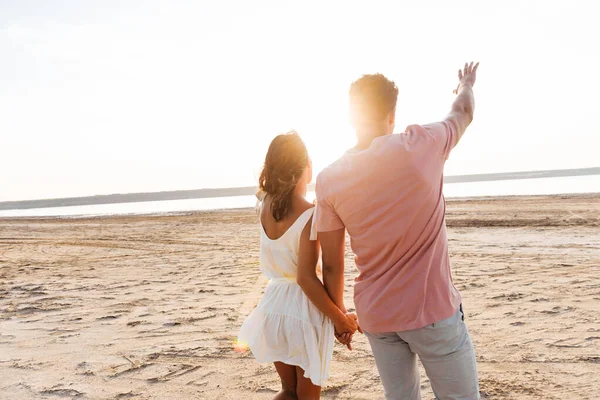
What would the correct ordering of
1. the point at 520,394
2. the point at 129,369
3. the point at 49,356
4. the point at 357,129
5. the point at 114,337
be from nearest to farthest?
the point at 357,129, the point at 520,394, the point at 129,369, the point at 49,356, the point at 114,337

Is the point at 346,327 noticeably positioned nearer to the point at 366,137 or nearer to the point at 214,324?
the point at 366,137

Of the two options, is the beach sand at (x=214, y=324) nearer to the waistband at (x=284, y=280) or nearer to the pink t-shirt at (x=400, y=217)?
the waistband at (x=284, y=280)

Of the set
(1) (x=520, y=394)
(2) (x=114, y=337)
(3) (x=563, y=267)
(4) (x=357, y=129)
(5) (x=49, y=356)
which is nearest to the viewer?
(4) (x=357, y=129)

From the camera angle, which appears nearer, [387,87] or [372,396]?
[387,87]

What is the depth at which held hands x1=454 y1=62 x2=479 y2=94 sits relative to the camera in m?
2.36

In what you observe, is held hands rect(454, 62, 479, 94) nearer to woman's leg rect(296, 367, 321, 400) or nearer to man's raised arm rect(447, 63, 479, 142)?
man's raised arm rect(447, 63, 479, 142)

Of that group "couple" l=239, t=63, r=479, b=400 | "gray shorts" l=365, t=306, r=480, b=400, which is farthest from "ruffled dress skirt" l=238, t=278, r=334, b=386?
"gray shorts" l=365, t=306, r=480, b=400

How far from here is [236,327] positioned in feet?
19.4

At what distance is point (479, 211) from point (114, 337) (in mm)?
17452

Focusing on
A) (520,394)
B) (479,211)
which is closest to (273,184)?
(520,394)

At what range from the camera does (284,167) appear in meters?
2.56

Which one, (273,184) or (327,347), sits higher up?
(273,184)

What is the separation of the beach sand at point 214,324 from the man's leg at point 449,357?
6.64 ft

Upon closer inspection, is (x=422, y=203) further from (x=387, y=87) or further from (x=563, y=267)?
(x=563, y=267)
